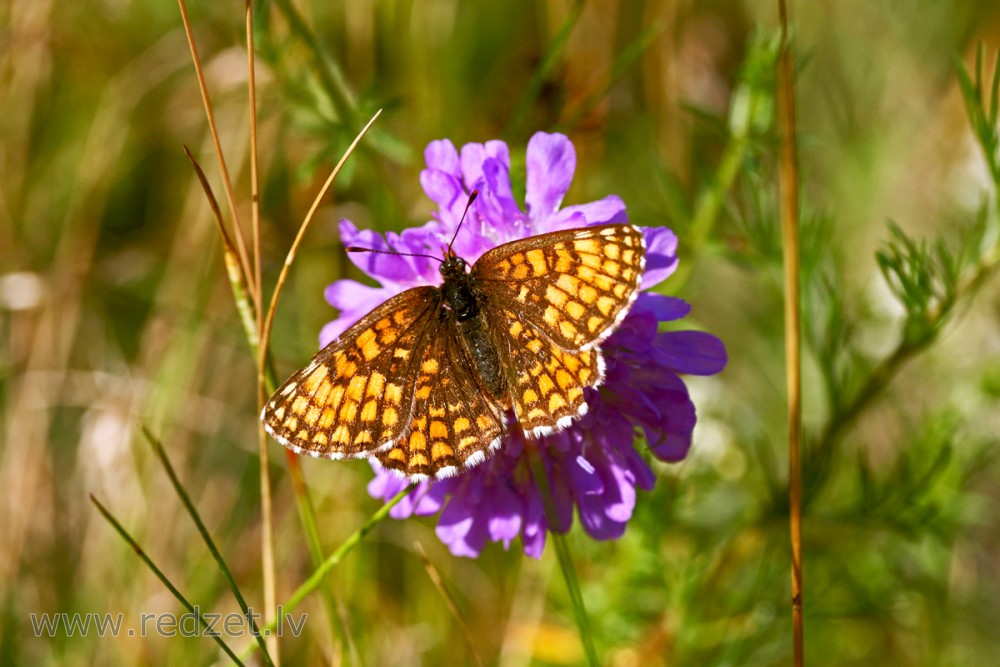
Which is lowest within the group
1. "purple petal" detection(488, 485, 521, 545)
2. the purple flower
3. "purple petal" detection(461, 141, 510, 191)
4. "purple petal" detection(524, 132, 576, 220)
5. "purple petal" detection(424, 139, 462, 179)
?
"purple petal" detection(488, 485, 521, 545)

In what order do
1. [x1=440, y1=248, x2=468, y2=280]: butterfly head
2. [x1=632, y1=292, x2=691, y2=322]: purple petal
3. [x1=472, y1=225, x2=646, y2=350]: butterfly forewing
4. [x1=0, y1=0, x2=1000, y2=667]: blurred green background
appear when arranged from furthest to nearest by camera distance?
[x1=0, y1=0, x2=1000, y2=667]: blurred green background, [x1=440, y1=248, x2=468, y2=280]: butterfly head, [x1=632, y1=292, x2=691, y2=322]: purple petal, [x1=472, y1=225, x2=646, y2=350]: butterfly forewing

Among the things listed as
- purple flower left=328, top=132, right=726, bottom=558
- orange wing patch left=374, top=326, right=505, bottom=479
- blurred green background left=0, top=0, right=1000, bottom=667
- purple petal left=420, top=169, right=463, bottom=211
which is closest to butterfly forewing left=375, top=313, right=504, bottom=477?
orange wing patch left=374, top=326, right=505, bottom=479

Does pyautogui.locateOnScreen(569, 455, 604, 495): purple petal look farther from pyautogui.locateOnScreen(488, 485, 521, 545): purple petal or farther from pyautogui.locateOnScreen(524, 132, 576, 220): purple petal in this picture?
pyautogui.locateOnScreen(524, 132, 576, 220): purple petal

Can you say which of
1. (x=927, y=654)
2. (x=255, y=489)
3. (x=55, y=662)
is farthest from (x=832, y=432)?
(x=55, y=662)

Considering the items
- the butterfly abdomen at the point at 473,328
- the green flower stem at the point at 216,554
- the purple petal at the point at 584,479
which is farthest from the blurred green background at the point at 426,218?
the purple petal at the point at 584,479

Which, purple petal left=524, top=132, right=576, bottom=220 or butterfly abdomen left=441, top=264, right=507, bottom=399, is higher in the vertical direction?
purple petal left=524, top=132, right=576, bottom=220

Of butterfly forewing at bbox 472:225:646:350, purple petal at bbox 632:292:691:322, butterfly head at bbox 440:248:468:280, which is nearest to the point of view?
butterfly forewing at bbox 472:225:646:350

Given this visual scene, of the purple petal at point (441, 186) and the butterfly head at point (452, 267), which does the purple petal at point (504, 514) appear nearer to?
the butterfly head at point (452, 267)

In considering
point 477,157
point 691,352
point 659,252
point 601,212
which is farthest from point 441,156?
point 691,352
